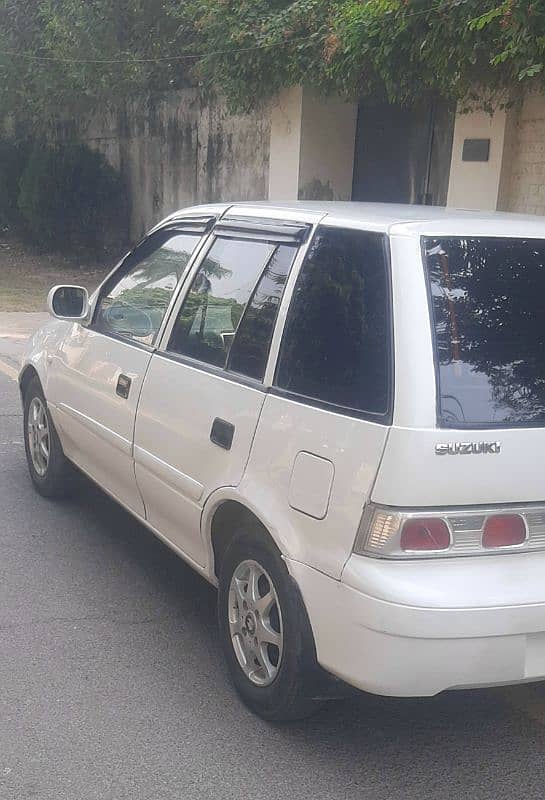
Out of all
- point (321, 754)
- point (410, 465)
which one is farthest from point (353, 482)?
point (321, 754)

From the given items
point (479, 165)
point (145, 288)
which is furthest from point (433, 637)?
point (479, 165)

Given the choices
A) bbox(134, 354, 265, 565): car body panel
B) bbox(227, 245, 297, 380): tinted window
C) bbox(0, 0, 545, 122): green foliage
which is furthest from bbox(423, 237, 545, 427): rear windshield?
bbox(0, 0, 545, 122): green foliage

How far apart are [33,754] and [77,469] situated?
7.91 feet

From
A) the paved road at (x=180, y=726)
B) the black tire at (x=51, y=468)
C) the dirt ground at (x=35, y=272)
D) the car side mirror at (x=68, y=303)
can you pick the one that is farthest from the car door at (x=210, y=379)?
the dirt ground at (x=35, y=272)

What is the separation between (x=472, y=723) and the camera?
344cm

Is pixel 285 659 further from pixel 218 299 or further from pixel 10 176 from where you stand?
pixel 10 176

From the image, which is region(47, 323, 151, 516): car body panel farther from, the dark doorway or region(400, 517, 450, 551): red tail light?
the dark doorway

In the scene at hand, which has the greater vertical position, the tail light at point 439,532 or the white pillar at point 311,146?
the white pillar at point 311,146

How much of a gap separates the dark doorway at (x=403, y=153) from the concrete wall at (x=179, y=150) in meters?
1.49

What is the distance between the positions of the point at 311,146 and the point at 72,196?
6.79 meters

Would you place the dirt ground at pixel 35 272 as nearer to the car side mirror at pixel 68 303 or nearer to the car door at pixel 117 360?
the car side mirror at pixel 68 303

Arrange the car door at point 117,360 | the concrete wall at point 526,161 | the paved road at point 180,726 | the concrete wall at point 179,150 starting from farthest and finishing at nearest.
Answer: the concrete wall at point 179,150
the concrete wall at point 526,161
the car door at point 117,360
the paved road at point 180,726

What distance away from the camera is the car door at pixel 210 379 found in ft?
11.3

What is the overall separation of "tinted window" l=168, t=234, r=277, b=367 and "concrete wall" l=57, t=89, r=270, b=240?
383 inches
